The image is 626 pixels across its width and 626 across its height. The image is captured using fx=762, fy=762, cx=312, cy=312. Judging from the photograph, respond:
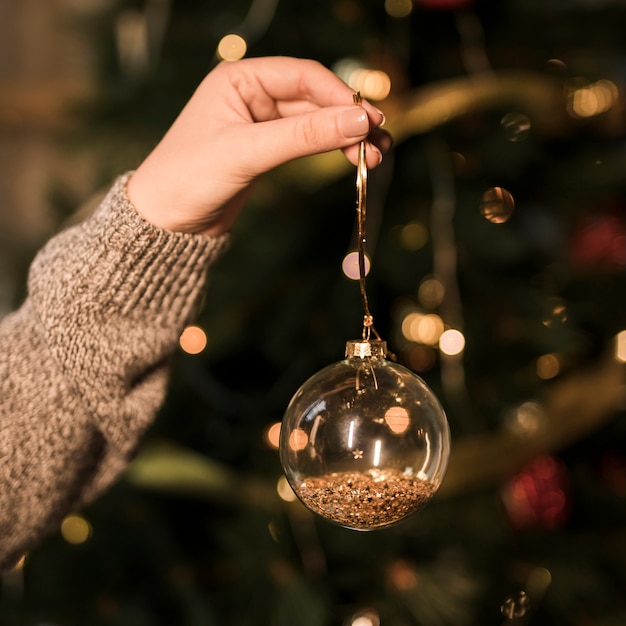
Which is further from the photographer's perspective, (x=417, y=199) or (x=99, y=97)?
(x=99, y=97)

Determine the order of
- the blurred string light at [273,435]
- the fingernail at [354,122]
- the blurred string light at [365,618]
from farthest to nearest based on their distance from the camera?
the blurred string light at [273,435] < the blurred string light at [365,618] < the fingernail at [354,122]

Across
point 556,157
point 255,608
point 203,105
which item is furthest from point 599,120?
point 255,608

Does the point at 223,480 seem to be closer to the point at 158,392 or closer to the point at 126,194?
the point at 158,392

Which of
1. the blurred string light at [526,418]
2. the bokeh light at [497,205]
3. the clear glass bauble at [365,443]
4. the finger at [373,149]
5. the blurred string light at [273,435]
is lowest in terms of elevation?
the blurred string light at [526,418]

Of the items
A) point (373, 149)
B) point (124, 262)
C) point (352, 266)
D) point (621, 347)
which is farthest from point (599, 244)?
point (124, 262)

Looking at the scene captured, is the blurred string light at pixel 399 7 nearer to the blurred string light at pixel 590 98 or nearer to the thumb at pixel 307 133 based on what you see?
the blurred string light at pixel 590 98

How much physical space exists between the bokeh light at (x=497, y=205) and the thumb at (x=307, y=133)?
54 cm

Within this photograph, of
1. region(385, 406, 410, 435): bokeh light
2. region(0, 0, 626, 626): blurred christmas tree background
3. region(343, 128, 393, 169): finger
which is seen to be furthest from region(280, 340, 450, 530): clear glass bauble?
region(0, 0, 626, 626): blurred christmas tree background

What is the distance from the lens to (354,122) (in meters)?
0.50

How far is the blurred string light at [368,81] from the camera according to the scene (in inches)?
38.6

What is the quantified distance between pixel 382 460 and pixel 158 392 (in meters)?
0.25

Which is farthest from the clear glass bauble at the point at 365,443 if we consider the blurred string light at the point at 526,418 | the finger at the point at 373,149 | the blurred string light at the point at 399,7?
the blurred string light at the point at 399,7

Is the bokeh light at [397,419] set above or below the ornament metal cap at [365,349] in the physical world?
below

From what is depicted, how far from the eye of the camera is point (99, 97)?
1189 millimetres
